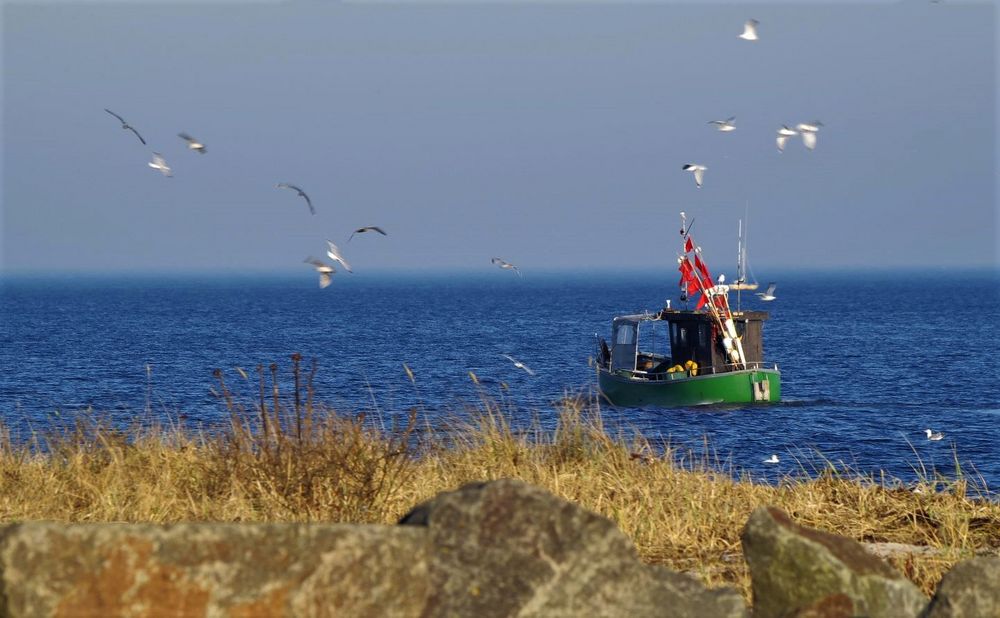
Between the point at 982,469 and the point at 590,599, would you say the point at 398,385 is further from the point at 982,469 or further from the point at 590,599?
the point at 590,599

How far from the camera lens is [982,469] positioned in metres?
32.2

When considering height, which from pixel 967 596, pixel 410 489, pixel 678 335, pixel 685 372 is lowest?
pixel 685 372

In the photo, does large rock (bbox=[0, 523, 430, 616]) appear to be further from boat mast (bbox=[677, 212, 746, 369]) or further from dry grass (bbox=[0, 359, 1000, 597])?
boat mast (bbox=[677, 212, 746, 369])

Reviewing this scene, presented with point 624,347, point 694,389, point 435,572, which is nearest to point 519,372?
point 624,347

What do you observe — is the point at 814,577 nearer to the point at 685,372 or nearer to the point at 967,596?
the point at 967,596

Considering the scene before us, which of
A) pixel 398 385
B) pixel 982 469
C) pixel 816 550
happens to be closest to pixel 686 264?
pixel 982 469

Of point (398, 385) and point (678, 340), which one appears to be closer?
point (678, 340)

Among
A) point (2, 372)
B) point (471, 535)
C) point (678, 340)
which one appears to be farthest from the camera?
point (2, 372)

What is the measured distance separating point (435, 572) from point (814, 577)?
157cm

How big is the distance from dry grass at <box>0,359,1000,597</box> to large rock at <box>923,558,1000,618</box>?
1.59 m

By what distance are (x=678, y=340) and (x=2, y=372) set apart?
3562 cm

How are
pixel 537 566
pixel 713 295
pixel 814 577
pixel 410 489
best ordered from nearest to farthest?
pixel 537 566
pixel 814 577
pixel 410 489
pixel 713 295

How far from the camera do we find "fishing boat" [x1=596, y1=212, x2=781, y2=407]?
41062 millimetres

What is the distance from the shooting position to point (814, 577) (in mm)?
4996
